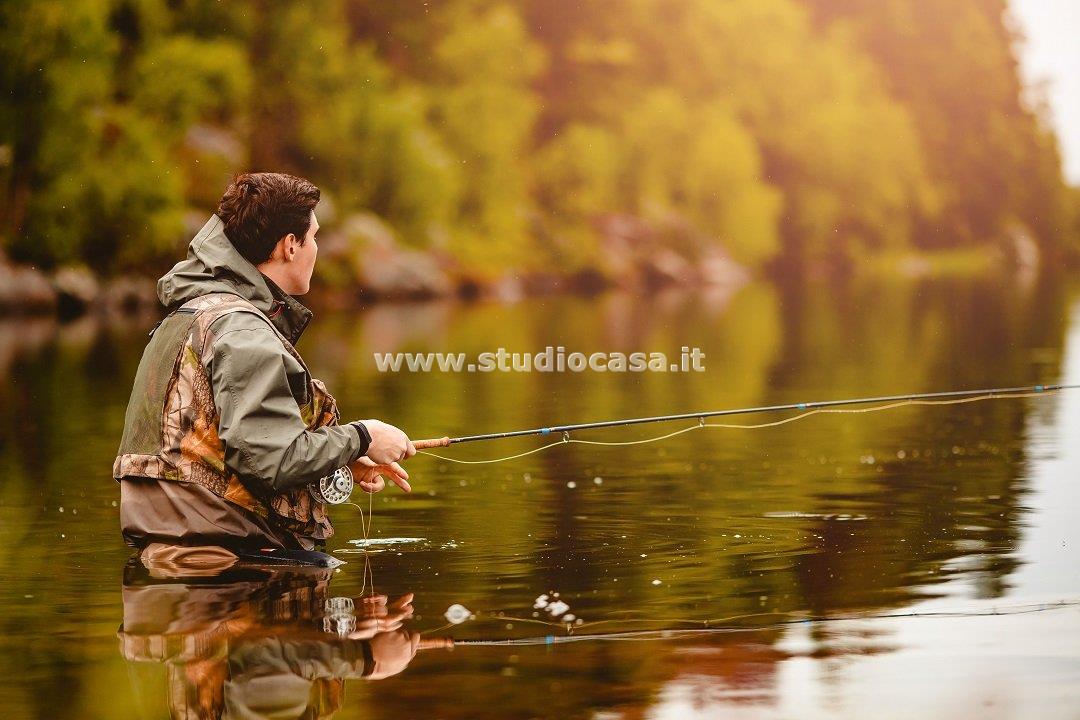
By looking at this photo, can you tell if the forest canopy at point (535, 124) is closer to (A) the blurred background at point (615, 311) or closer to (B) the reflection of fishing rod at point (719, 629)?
(A) the blurred background at point (615, 311)

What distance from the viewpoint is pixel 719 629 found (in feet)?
16.1

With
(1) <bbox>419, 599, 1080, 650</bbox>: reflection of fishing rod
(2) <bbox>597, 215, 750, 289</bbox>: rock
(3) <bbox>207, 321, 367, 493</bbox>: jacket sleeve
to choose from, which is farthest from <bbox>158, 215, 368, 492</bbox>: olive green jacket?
(2) <bbox>597, 215, 750, 289</bbox>: rock

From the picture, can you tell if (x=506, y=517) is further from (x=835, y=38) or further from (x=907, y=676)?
(x=835, y=38)

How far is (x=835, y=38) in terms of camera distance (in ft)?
247

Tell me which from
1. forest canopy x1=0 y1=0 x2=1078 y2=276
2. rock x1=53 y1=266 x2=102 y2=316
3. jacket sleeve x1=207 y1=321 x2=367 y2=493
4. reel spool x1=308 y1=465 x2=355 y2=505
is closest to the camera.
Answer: jacket sleeve x1=207 y1=321 x2=367 y2=493

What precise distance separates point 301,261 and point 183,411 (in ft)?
1.84

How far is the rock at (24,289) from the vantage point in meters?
29.3

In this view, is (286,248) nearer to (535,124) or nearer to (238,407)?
(238,407)

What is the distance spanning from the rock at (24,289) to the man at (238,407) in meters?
25.4

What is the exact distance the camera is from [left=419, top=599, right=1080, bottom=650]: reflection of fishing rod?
473 cm

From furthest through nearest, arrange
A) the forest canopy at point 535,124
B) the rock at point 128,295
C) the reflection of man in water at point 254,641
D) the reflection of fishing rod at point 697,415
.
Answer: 1. the forest canopy at point 535,124
2. the rock at point 128,295
3. the reflection of fishing rod at point 697,415
4. the reflection of man in water at point 254,641

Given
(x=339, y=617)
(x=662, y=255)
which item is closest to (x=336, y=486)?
(x=339, y=617)

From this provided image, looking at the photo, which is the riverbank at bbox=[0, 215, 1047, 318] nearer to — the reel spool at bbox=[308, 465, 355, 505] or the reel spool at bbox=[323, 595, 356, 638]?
the reel spool at bbox=[323, 595, 356, 638]

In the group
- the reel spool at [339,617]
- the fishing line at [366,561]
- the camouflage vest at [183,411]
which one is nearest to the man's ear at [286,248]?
the camouflage vest at [183,411]
